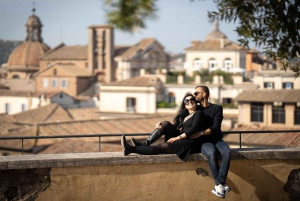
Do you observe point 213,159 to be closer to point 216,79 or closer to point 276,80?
point 276,80

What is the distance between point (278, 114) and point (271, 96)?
4.19 feet

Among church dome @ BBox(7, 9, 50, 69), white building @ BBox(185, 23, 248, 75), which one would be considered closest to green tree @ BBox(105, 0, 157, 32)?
white building @ BBox(185, 23, 248, 75)

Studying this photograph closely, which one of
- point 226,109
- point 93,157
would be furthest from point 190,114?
point 226,109

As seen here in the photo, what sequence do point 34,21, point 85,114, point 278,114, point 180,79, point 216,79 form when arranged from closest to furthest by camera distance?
point 278,114 < point 216,79 < point 180,79 < point 85,114 < point 34,21

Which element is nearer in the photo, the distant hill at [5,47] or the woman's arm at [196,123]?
the woman's arm at [196,123]

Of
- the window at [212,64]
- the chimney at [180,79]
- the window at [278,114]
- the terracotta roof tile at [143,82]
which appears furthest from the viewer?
the window at [212,64]

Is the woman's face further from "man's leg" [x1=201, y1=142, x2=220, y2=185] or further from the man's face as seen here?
"man's leg" [x1=201, y1=142, x2=220, y2=185]

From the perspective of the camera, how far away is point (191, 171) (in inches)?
346

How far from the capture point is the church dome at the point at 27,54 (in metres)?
127

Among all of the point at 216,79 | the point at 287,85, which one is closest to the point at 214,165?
the point at 287,85

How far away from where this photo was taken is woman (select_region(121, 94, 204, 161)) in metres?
8.60

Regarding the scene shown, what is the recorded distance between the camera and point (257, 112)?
→ 49.6 metres

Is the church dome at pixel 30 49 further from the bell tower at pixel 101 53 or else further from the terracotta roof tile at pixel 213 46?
the terracotta roof tile at pixel 213 46

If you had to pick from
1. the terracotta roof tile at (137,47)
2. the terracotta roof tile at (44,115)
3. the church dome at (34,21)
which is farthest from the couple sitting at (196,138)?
the church dome at (34,21)
